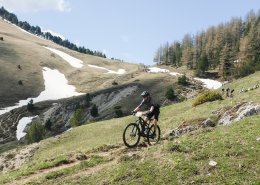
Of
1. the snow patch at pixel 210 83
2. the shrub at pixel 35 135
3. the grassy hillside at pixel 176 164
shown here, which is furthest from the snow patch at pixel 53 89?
the grassy hillside at pixel 176 164

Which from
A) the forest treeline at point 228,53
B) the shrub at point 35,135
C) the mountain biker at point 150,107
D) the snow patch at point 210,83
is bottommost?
the shrub at point 35,135

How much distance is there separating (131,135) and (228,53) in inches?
4720

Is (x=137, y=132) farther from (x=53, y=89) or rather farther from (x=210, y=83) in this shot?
(x=53, y=89)

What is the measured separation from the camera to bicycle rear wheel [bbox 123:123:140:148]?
21.9 metres

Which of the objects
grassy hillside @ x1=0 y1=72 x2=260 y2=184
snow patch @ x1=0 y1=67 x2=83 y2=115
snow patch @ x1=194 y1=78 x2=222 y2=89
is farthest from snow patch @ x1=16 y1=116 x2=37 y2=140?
grassy hillside @ x1=0 y1=72 x2=260 y2=184

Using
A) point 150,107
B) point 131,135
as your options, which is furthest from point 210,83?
point 131,135

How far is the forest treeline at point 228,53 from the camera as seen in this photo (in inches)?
5118

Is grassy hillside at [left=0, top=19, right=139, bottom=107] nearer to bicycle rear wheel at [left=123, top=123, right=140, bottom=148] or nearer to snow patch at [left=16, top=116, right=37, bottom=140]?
snow patch at [left=16, top=116, right=37, bottom=140]

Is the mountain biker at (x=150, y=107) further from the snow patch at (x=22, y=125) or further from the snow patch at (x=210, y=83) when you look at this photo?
the snow patch at (x=210, y=83)

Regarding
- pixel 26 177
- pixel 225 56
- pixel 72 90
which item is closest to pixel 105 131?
pixel 26 177

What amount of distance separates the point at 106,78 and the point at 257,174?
16214 centimetres

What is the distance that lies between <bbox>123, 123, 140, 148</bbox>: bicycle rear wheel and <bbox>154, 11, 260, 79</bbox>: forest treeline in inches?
3632

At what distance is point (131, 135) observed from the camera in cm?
2214

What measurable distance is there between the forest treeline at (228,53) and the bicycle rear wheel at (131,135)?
303 feet
